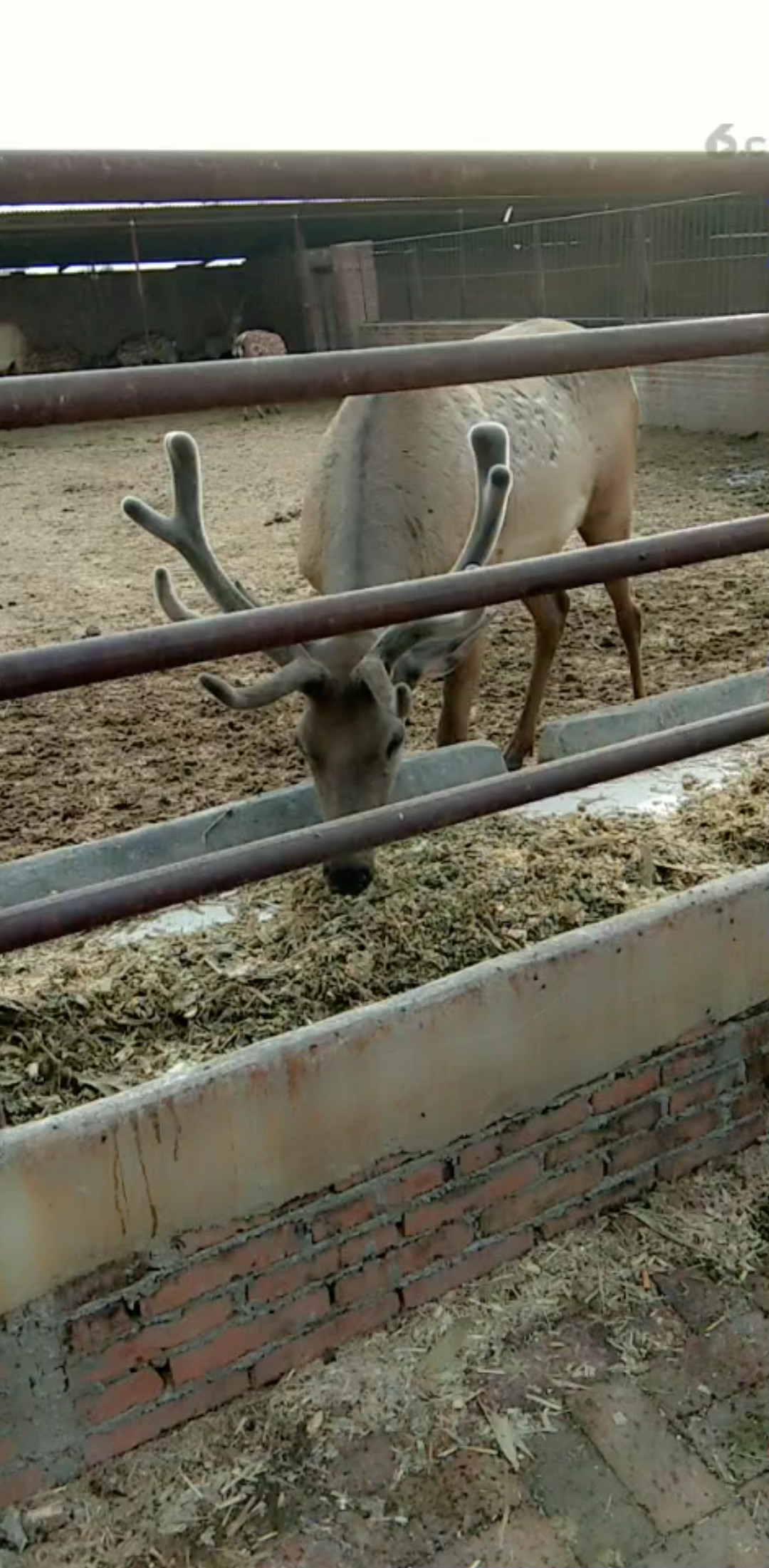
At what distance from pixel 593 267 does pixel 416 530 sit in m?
12.9

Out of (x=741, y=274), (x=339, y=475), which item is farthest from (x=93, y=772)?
(x=741, y=274)

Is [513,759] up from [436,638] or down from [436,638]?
down

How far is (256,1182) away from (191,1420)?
1.21 ft

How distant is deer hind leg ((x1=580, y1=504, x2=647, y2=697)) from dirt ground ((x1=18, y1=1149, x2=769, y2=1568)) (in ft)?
9.51

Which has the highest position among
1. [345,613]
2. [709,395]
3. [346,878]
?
[345,613]

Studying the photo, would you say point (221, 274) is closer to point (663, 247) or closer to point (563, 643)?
point (663, 247)

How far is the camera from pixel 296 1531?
1.62m

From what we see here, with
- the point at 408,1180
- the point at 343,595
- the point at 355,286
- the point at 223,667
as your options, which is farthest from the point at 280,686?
the point at 355,286

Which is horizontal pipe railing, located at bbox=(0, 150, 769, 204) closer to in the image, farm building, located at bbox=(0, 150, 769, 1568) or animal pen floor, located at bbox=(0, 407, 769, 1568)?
farm building, located at bbox=(0, 150, 769, 1568)

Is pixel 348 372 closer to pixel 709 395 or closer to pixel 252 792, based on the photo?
pixel 252 792

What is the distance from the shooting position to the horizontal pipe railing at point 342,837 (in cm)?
160

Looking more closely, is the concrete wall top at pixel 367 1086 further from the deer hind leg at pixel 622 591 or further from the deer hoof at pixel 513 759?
the deer hind leg at pixel 622 591

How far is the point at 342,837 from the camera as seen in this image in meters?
1.77

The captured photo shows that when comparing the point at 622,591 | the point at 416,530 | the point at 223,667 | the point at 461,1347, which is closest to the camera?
the point at 461,1347
